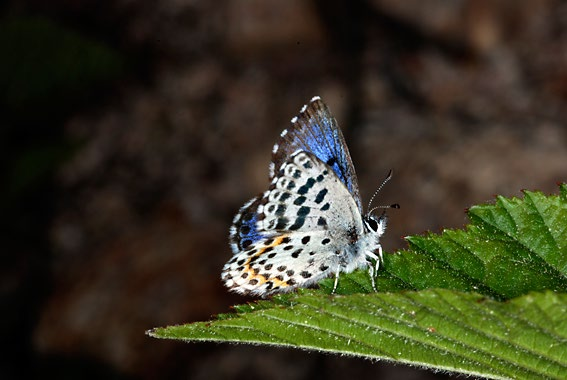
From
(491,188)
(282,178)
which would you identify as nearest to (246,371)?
(491,188)

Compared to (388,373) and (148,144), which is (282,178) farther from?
(148,144)

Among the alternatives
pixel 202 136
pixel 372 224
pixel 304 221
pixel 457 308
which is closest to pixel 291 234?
pixel 304 221

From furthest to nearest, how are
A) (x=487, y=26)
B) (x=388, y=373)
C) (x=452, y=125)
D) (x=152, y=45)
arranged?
(x=152, y=45), (x=487, y=26), (x=452, y=125), (x=388, y=373)

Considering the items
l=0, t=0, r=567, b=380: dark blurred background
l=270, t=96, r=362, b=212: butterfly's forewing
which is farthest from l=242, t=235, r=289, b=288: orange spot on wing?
l=0, t=0, r=567, b=380: dark blurred background

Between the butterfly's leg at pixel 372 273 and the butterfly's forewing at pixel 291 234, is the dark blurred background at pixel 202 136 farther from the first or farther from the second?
the butterfly's leg at pixel 372 273

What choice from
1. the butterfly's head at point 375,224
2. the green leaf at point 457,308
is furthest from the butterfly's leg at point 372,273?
the butterfly's head at point 375,224

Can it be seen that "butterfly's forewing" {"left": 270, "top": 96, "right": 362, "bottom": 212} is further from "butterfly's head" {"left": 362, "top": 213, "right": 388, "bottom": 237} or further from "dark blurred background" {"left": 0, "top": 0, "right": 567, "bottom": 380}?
"dark blurred background" {"left": 0, "top": 0, "right": 567, "bottom": 380}

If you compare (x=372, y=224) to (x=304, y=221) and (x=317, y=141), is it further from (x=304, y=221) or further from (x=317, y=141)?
(x=317, y=141)
